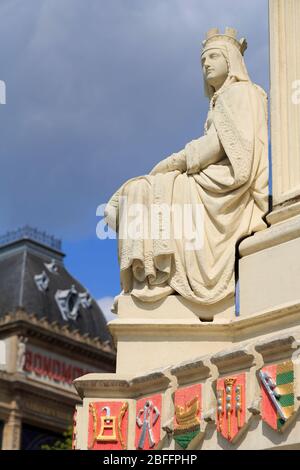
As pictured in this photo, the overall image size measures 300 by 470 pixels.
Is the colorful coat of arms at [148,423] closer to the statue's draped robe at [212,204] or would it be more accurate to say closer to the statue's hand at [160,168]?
the statue's draped robe at [212,204]

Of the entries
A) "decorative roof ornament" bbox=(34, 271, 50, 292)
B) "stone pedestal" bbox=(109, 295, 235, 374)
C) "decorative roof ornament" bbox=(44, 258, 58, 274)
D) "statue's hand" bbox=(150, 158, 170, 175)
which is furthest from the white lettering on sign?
"stone pedestal" bbox=(109, 295, 235, 374)

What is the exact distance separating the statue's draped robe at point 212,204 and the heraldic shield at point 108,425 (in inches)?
39.6

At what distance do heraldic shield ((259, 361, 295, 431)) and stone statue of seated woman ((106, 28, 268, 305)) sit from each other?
142 centimetres

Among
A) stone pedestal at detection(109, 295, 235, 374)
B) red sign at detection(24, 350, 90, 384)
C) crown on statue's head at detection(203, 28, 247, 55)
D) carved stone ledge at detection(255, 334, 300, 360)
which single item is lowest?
carved stone ledge at detection(255, 334, 300, 360)

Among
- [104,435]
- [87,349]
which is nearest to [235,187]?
[104,435]

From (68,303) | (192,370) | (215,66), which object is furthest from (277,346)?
(68,303)

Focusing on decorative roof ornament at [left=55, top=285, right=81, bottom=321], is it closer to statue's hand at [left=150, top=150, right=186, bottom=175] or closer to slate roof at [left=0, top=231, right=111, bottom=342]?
slate roof at [left=0, top=231, right=111, bottom=342]

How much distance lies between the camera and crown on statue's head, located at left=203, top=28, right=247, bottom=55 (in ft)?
32.0

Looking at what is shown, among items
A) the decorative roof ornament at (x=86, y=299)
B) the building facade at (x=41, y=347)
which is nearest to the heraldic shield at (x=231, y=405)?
the building facade at (x=41, y=347)

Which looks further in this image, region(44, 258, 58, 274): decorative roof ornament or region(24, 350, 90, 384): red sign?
region(44, 258, 58, 274): decorative roof ornament

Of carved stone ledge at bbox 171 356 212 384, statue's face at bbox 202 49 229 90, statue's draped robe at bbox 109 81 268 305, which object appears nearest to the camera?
carved stone ledge at bbox 171 356 212 384

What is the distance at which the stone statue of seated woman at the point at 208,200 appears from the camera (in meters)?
8.93

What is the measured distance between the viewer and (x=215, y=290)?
888 centimetres
